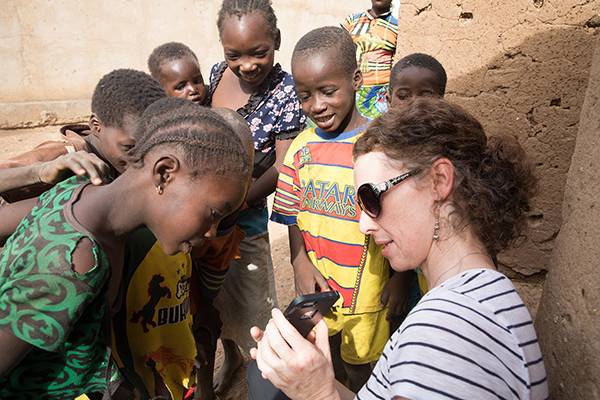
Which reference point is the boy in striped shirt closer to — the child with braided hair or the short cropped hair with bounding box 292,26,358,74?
the short cropped hair with bounding box 292,26,358,74

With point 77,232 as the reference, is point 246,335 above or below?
below

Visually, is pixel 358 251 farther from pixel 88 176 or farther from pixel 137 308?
pixel 88 176

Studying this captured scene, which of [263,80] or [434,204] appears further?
[263,80]

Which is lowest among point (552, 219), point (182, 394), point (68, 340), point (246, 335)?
point (246, 335)

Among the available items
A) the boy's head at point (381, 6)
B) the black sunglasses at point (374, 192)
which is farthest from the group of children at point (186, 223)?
the boy's head at point (381, 6)

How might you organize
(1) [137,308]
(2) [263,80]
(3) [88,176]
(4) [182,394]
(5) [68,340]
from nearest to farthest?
(5) [68,340]
(3) [88,176]
(1) [137,308]
(4) [182,394]
(2) [263,80]

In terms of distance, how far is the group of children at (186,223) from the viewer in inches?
52.7

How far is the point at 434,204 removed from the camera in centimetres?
144

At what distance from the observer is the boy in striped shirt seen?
2.26m

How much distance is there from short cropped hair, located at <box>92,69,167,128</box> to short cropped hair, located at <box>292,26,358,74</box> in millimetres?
780

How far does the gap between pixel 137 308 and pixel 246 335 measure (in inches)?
48.6

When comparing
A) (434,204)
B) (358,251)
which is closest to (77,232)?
(434,204)

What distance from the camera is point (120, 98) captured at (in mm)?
1982

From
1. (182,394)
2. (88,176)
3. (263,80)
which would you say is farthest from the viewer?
(263,80)
